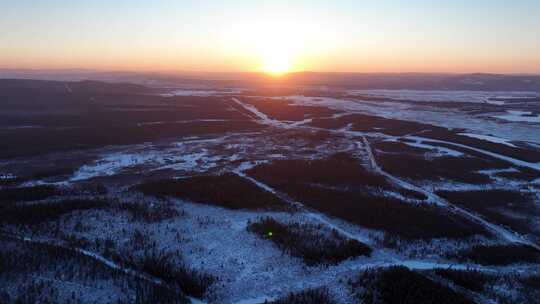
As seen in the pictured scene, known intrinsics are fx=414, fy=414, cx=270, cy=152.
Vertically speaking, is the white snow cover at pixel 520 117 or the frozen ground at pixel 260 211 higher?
the white snow cover at pixel 520 117

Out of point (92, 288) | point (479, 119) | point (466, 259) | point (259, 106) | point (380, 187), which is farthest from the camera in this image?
point (259, 106)

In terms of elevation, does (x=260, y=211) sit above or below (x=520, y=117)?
below

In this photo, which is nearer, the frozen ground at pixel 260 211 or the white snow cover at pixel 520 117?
the frozen ground at pixel 260 211

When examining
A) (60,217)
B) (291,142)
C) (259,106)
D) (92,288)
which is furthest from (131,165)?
(259,106)

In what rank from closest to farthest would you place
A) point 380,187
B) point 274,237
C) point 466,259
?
point 466,259, point 274,237, point 380,187

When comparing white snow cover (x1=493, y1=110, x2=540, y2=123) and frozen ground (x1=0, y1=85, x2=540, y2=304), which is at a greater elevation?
white snow cover (x1=493, y1=110, x2=540, y2=123)

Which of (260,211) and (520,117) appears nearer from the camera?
(260,211)

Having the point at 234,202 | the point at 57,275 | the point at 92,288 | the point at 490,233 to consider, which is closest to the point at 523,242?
the point at 490,233

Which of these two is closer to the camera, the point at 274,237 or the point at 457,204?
the point at 274,237

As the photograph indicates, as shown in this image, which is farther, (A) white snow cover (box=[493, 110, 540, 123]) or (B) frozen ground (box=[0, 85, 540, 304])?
(A) white snow cover (box=[493, 110, 540, 123])

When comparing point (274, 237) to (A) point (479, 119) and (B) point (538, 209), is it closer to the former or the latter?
(B) point (538, 209)
